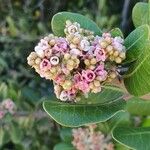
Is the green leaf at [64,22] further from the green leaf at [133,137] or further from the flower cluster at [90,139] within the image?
the flower cluster at [90,139]

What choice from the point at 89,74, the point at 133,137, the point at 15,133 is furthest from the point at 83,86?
the point at 15,133

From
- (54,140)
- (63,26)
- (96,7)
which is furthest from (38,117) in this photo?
(63,26)

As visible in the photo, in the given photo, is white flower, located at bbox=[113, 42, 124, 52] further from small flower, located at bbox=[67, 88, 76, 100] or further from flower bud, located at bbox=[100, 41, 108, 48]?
small flower, located at bbox=[67, 88, 76, 100]

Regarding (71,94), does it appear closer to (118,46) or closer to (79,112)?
(79,112)

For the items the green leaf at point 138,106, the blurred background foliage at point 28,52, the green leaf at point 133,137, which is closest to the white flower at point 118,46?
the green leaf at point 133,137

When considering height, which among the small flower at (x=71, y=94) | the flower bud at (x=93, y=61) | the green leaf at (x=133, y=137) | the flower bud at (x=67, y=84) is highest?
the flower bud at (x=93, y=61)

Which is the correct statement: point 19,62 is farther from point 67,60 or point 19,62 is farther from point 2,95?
point 67,60

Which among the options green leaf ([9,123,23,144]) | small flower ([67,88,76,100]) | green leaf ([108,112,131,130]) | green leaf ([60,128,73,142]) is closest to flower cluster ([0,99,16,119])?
green leaf ([9,123,23,144])
